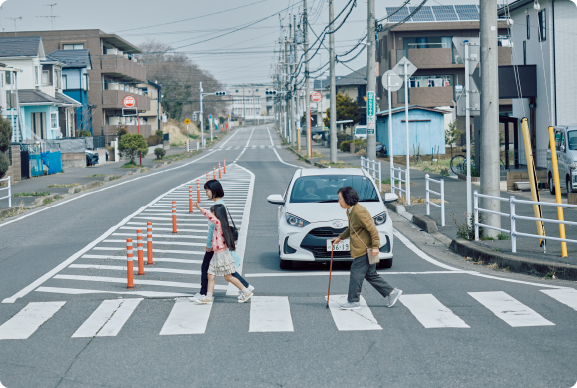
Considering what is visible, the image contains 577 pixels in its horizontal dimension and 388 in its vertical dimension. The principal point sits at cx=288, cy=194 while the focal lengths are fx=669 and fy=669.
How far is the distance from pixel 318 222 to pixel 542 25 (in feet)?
72.4

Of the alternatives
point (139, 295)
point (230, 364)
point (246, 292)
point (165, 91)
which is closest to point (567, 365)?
point (230, 364)

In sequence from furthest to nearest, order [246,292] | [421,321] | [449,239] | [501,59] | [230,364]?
[501,59] → [449,239] → [246,292] → [421,321] → [230,364]

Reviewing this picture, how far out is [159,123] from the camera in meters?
89.9

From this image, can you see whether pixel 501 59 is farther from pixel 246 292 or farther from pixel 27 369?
pixel 27 369

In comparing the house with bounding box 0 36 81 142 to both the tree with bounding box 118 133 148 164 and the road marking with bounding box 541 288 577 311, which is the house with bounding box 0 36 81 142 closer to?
the tree with bounding box 118 133 148 164

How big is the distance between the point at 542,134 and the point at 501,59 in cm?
1639

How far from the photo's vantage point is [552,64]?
1081 inches

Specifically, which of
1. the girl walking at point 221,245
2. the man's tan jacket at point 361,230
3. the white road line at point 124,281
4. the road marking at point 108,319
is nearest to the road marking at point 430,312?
the man's tan jacket at point 361,230

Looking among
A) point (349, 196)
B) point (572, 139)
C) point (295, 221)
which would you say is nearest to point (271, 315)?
point (349, 196)

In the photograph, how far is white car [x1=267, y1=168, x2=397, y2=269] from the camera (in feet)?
33.5

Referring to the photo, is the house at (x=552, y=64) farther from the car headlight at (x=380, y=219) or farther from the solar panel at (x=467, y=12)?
the solar panel at (x=467, y=12)

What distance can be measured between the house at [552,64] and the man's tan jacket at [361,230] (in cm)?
2019

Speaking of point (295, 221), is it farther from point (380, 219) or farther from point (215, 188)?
point (215, 188)

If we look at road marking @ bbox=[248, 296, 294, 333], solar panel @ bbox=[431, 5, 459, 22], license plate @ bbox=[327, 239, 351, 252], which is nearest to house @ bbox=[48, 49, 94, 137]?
solar panel @ bbox=[431, 5, 459, 22]
